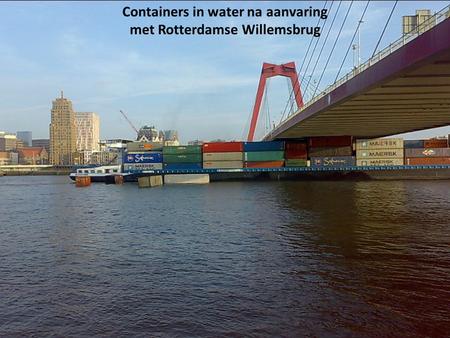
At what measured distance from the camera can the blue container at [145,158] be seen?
61188 mm

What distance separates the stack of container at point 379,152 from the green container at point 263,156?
10247mm

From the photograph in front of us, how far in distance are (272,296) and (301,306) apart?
0.73 metres

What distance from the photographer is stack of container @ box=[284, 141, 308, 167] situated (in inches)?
2224

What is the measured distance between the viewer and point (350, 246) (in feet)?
41.4

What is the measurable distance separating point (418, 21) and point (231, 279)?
12.9 metres

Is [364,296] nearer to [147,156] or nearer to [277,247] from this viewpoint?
[277,247]

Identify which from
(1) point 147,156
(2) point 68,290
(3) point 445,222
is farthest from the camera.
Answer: (1) point 147,156

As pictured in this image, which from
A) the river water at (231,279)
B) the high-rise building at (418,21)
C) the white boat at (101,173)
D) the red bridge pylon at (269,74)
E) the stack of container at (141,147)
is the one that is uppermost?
the red bridge pylon at (269,74)

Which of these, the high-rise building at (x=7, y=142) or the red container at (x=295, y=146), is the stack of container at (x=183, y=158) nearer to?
the red container at (x=295, y=146)

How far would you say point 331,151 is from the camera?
55.5 meters

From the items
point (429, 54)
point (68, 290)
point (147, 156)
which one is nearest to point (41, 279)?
point (68, 290)

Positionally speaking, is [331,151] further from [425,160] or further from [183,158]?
[183,158]

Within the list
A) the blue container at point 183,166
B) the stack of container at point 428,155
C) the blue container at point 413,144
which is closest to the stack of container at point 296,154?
the blue container at point 183,166

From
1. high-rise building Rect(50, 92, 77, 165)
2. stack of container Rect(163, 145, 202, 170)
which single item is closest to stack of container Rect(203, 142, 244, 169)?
Result: stack of container Rect(163, 145, 202, 170)
